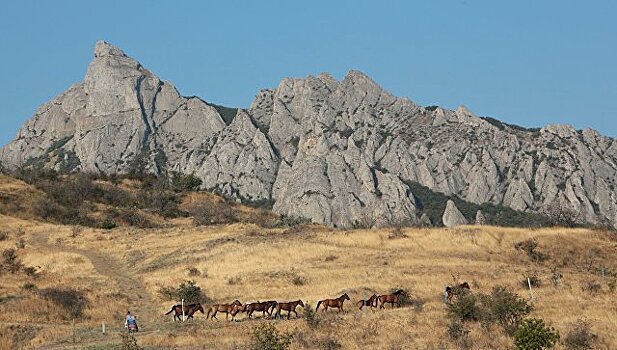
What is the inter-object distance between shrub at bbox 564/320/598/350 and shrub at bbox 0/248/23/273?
4080 centimetres

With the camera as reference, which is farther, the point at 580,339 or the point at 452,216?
the point at 452,216

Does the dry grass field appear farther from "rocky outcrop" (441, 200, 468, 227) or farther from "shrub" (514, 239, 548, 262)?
"rocky outcrop" (441, 200, 468, 227)

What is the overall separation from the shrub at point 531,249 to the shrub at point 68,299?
32.6 meters

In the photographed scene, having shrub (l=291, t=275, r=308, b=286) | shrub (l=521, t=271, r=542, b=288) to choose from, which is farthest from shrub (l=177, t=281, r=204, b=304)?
shrub (l=521, t=271, r=542, b=288)

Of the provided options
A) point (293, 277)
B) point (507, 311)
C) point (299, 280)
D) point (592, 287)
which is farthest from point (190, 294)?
point (592, 287)

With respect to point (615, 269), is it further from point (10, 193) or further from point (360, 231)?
point (10, 193)

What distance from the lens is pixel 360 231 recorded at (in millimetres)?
62375

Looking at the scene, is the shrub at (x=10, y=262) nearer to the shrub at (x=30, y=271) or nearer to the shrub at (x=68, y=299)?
the shrub at (x=30, y=271)

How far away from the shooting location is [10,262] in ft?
181

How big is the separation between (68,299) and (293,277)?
14.2 meters

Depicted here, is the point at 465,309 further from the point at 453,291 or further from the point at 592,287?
the point at 592,287

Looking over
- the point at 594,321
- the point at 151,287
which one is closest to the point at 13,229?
the point at 151,287

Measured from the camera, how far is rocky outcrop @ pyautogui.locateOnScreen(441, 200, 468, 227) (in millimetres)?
191625

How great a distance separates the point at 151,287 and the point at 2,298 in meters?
9.93
